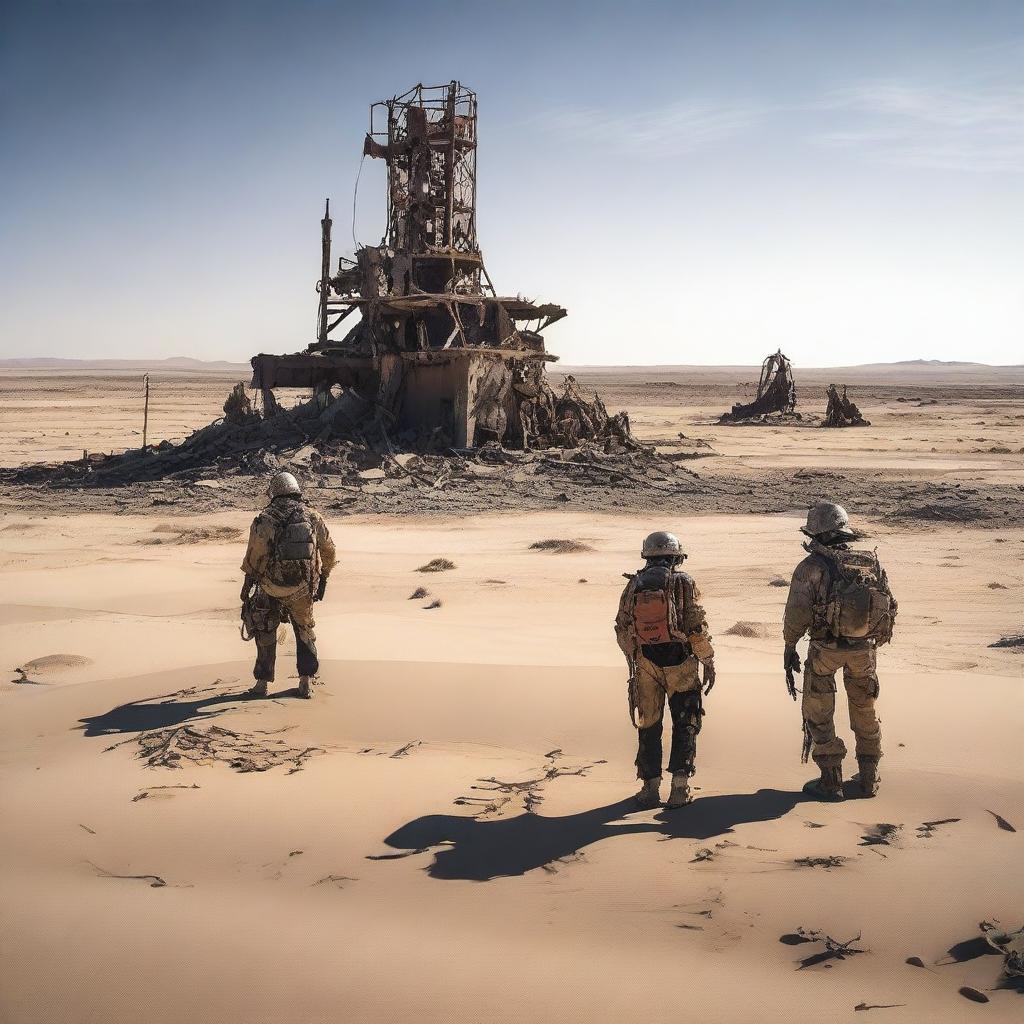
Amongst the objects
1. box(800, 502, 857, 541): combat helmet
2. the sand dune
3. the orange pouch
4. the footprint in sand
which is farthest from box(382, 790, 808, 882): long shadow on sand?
the footprint in sand

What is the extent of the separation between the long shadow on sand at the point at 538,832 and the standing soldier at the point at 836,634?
0.46m

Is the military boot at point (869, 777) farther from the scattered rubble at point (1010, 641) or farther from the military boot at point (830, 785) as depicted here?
the scattered rubble at point (1010, 641)

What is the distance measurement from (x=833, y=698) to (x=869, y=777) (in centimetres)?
55

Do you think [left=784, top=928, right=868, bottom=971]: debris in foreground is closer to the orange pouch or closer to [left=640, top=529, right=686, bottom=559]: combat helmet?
the orange pouch

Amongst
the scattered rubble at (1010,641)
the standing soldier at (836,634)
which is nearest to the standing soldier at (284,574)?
the standing soldier at (836,634)

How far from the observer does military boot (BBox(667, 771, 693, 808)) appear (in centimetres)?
605

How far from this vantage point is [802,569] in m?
6.33

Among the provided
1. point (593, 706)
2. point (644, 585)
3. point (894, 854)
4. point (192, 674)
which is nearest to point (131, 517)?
point (192, 674)

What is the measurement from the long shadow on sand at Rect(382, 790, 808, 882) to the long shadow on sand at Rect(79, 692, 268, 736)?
→ 103 inches

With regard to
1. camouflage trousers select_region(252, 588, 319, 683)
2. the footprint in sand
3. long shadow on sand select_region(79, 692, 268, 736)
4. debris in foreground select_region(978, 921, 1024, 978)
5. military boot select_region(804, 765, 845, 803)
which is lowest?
the footprint in sand

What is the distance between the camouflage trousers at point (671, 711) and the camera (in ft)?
20.0

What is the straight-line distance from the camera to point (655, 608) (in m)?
5.97

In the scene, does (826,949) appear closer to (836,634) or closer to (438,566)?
(836,634)

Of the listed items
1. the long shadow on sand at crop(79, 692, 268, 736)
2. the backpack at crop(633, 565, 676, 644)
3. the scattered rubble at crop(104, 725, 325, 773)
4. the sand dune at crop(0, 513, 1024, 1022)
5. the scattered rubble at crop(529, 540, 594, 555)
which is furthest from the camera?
the scattered rubble at crop(529, 540, 594, 555)
